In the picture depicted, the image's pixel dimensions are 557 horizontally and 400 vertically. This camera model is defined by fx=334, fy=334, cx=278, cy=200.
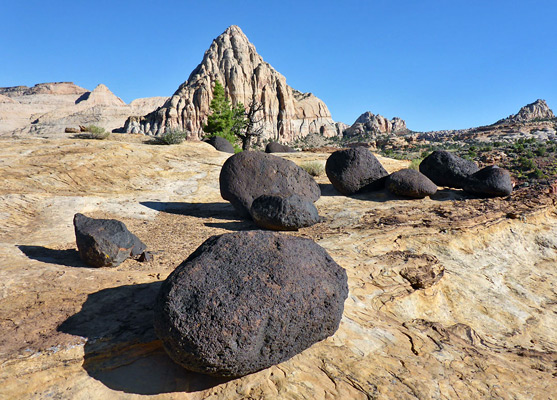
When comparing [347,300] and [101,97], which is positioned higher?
[101,97]

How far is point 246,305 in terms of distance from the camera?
2.98m

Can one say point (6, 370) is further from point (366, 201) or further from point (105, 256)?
point (366, 201)

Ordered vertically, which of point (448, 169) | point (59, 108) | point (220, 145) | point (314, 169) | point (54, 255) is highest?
point (59, 108)

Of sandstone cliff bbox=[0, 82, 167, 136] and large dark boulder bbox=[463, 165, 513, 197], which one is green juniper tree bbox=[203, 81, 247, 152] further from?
sandstone cliff bbox=[0, 82, 167, 136]

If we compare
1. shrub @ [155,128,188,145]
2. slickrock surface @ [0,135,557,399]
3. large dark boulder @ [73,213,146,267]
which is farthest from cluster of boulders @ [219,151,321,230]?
shrub @ [155,128,188,145]

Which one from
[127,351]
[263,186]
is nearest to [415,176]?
[263,186]

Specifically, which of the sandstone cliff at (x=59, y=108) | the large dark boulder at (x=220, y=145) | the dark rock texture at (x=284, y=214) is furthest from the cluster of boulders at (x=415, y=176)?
the sandstone cliff at (x=59, y=108)

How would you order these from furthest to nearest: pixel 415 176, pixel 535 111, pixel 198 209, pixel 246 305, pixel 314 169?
pixel 535 111, pixel 314 169, pixel 415 176, pixel 198 209, pixel 246 305

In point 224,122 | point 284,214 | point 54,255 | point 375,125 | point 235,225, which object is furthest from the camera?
point 375,125

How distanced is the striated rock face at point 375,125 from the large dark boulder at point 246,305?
3259 inches

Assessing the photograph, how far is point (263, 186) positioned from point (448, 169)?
669 cm

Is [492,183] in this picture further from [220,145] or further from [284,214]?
[220,145]

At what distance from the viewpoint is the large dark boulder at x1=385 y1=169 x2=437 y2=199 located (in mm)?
10312

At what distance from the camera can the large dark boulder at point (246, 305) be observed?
9.37 ft
